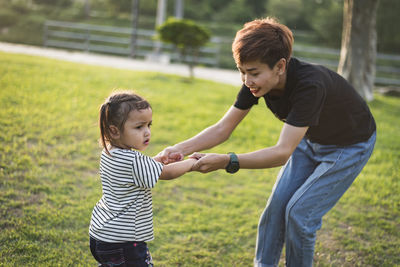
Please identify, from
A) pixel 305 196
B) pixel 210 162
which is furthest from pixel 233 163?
pixel 305 196

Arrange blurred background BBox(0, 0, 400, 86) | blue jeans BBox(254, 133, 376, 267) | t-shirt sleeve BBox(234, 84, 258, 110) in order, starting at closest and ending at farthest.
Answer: blue jeans BBox(254, 133, 376, 267) < t-shirt sleeve BBox(234, 84, 258, 110) < blurred background BBox(0, 0, 400, 86)

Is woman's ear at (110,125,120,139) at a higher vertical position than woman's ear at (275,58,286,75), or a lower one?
lower

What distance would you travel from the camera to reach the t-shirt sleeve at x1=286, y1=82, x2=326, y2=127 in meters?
2.29

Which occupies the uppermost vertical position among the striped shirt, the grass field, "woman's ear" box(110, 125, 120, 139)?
"woman's ear" box(110, 125, 120, 139)

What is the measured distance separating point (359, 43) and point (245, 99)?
899 cm

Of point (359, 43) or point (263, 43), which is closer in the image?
point (263, 43)

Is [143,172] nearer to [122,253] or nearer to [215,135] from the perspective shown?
[122,253]

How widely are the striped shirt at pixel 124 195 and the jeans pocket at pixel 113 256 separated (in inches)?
2.9

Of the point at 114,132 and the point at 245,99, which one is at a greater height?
the point at 245,99

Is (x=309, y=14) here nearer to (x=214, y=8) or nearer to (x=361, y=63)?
(x=214, y=8)

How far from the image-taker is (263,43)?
222 cm

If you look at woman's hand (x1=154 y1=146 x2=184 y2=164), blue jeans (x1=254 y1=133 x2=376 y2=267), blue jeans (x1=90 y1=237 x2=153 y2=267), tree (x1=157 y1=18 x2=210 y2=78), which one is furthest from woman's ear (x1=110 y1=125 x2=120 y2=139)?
tree (x1=157 y1=18 x2=210 y2=78)

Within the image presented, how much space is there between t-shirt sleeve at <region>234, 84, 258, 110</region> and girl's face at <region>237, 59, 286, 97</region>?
32cm

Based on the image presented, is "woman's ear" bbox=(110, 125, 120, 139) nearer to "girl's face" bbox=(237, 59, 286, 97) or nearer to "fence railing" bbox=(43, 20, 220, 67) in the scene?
"girl's face" bbox=(237, 59, 286, 97)
